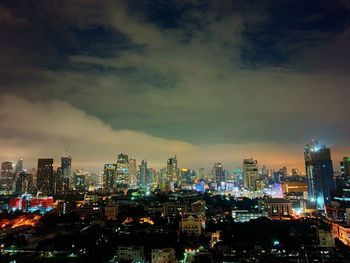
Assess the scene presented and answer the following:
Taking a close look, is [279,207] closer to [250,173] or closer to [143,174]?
[250,173]

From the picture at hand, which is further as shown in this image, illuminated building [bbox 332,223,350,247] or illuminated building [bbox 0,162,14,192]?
illuminated building [bbox 0,162,14,192]

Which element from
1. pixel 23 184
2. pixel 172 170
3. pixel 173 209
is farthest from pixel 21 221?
pixel 172 170

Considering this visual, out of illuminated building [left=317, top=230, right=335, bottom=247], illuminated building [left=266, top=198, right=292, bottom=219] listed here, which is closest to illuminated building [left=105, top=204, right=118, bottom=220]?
illuminated building [left=266, top=198, right=292, bottom=219]

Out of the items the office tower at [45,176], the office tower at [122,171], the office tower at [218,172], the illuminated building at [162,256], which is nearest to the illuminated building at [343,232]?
the illuminated building at [162,256]

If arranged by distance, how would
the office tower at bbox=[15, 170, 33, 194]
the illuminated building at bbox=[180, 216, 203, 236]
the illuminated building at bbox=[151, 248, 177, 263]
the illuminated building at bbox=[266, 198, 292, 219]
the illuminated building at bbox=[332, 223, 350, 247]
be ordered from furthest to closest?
the office tower at bbox=[15, 170, 33, 194] → the illuminated building at bbox=[266, 198, 292, 219] → the illuminated building at bbox=[180, 216, 203, 236] → the illuminated building at bbox=[332, 223, 350, 247] → the illuminated building at bbox=[151, 248, 177, 263]

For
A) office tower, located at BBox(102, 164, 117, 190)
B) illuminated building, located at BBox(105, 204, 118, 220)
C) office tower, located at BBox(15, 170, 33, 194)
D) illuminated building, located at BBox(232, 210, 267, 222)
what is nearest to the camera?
illuminated building, located at BBox(232, 210, 267, 222)

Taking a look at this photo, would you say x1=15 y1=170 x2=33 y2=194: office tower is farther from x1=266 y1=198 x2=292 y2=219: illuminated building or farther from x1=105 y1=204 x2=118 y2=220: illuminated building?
x1=266 y1=198 x2=292 y2=219: illuminated building

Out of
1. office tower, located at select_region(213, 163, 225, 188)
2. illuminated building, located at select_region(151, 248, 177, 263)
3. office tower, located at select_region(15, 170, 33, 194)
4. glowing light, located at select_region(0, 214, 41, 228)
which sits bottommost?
illuminated building, located at select_region(151, 248, 177, 263)

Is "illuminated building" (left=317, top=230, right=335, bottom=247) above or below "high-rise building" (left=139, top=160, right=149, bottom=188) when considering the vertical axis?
below
